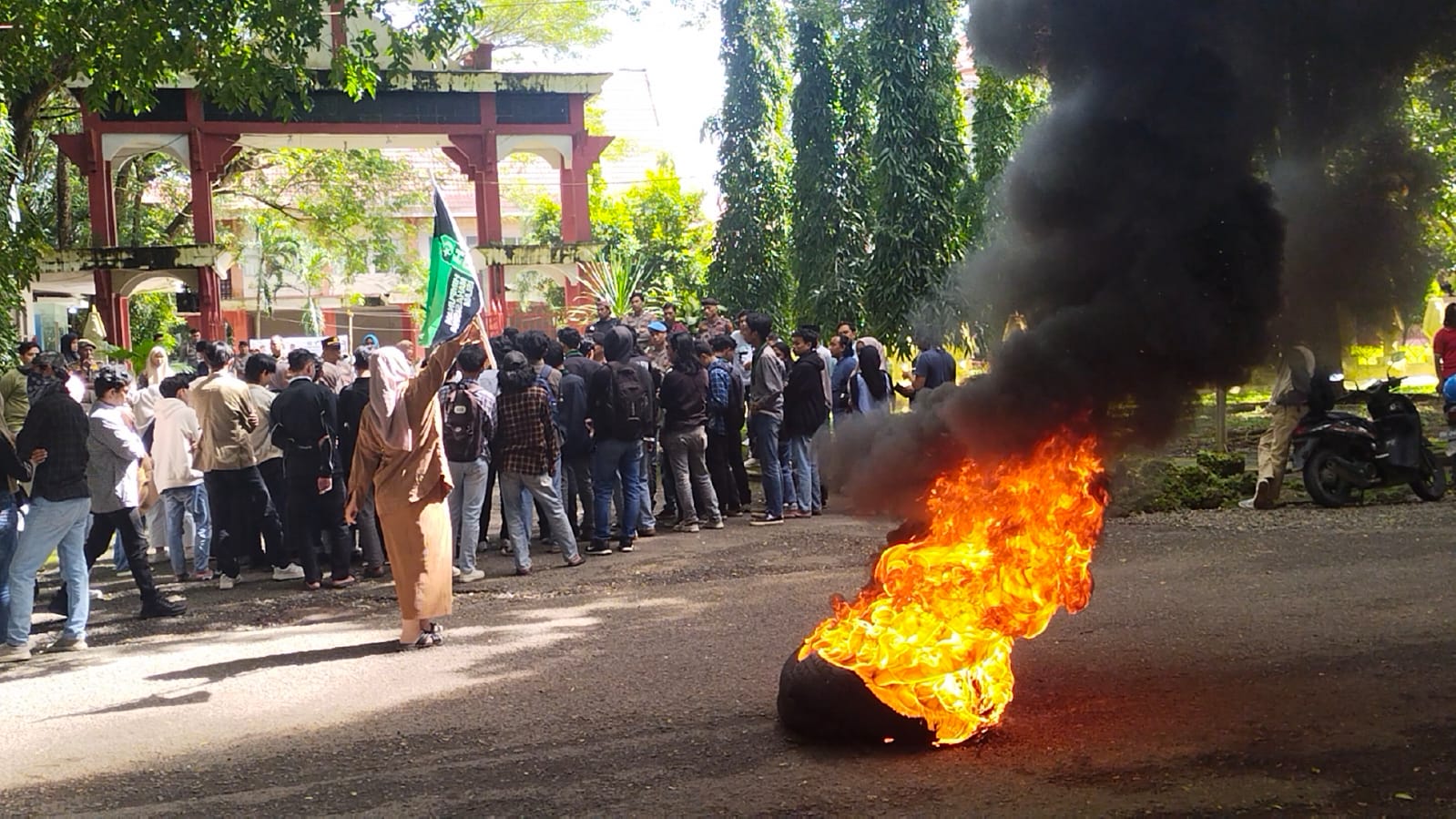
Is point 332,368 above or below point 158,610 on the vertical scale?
above

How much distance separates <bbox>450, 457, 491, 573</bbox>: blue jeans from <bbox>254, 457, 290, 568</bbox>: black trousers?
57.3 inches

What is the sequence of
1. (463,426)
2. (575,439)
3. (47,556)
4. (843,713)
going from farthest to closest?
(575,439), (463,426), (47,556), (843,713)

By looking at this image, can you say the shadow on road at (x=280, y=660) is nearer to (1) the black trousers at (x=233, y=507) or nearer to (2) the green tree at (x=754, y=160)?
(1) the black trousers at (x=233, y=507)

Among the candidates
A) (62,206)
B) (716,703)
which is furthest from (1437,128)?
(62,206)

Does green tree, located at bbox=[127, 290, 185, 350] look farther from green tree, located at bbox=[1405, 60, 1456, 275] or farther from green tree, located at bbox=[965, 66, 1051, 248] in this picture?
green tree, located at bbox=[1405, 60, 1456, 275]

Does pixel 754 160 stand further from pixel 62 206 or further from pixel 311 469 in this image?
pixel 62 206

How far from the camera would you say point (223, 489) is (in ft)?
32.4

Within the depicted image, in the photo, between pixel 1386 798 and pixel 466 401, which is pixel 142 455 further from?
pixel 1386 798

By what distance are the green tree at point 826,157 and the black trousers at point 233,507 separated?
11.0m

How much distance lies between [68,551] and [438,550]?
254 cm

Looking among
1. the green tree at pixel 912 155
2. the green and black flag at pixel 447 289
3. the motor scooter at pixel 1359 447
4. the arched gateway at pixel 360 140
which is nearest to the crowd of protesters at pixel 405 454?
the green and black flag at pixel 447 289

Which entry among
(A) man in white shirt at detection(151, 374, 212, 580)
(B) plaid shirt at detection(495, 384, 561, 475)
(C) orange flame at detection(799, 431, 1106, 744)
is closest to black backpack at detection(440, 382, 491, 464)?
(B) plaid shirt at detection(495, 384, 561, 475)

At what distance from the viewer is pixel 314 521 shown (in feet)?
31.7

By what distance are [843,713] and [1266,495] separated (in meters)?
7.39
